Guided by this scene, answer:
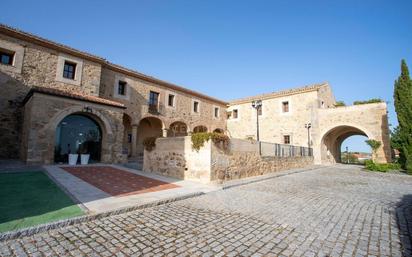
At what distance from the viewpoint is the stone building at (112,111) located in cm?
1044

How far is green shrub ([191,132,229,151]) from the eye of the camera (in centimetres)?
736

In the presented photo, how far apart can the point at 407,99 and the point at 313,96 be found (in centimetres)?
681

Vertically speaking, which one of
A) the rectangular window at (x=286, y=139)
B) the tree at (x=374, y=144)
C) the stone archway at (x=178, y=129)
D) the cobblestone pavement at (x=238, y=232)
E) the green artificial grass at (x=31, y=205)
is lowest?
the cobblestone pavement at (x=238, y=232)

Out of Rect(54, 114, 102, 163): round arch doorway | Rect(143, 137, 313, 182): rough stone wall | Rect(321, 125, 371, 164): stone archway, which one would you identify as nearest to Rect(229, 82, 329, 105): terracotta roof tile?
Rect(321, 125, 371, 164): stone archway

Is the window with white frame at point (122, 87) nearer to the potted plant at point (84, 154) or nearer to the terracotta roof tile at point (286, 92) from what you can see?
the potted plant at point (84, 154)

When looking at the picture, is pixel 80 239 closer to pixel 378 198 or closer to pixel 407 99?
pixel 378 198

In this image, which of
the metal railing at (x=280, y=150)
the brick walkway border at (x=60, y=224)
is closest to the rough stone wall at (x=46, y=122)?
the brick walkway border at (x=60, y=224)

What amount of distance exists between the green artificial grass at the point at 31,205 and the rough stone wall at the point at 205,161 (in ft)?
13.1

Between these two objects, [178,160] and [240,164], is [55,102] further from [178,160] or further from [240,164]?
[240,164]

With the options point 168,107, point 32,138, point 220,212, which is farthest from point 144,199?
point 168,107

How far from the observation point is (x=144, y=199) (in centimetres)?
461

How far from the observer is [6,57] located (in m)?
11.2

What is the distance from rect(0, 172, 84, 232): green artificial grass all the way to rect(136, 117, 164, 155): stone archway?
12.8 m

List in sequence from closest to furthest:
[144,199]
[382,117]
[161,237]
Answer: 1. [161,237]
2. [144,199]
3. [382,117]
